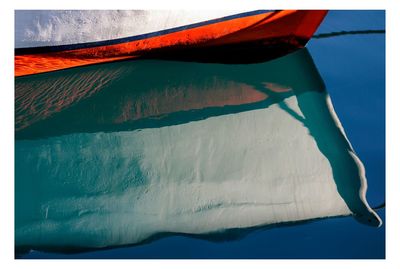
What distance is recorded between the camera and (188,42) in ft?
5.40

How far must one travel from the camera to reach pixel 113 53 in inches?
65.1

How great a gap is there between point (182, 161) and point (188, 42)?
48 centimetres

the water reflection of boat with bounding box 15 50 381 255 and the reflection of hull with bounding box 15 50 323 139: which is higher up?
the reflection of hull with bounding box 15 50 323 139

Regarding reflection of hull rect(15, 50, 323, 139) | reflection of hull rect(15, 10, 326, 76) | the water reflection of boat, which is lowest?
the water reflection of boat

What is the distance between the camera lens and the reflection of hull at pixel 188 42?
1565 mm

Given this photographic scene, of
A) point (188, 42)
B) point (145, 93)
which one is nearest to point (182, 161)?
point (145, 93)

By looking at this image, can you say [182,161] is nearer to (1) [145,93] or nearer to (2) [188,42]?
(1) [145,93]

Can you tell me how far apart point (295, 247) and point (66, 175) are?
0.60 meters

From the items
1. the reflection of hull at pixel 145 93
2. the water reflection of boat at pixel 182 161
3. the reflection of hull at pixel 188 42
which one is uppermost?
the reflection of hull at pixel 188 42

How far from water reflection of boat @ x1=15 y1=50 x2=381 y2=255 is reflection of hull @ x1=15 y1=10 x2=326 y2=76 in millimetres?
82

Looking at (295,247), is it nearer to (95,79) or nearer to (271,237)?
(271,237)

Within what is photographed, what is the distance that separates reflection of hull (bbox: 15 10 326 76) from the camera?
1565mm

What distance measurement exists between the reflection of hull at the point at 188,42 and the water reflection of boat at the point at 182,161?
0.27 ft

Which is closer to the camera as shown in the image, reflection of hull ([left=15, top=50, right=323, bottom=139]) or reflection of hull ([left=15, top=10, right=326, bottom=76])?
reflection of hull ([left=15, top=50, right=323, bottom=139])
